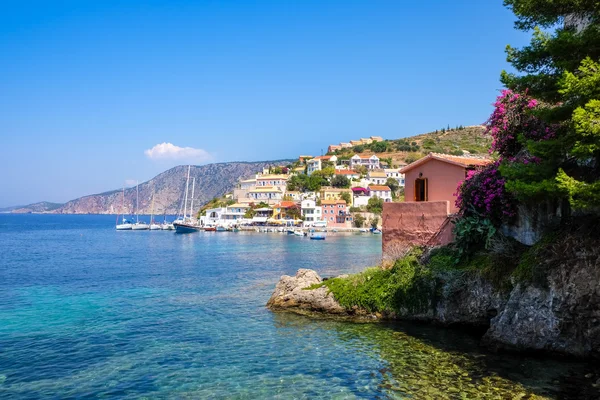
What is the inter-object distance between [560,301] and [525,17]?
7.82 m

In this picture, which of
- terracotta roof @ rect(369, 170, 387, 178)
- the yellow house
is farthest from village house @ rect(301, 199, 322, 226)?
terracotta roof @ rect(369, 170, 387, 178)

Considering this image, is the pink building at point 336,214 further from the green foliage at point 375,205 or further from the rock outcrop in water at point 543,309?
the rock outcrop in water at point 543,309

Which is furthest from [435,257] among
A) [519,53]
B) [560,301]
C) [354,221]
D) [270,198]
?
[270,198]

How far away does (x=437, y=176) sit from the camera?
A: 2264 centimetres

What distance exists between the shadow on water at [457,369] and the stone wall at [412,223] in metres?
5.10

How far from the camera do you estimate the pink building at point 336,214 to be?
10938 cm

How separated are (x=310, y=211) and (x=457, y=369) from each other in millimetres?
100684

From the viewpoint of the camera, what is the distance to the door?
23297 millimetres

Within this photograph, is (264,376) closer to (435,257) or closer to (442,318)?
(442,318)

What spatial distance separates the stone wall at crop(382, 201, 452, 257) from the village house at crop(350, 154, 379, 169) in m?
129

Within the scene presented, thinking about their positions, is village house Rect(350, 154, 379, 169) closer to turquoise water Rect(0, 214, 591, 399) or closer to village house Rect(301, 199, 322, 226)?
village house Rect(301, 199, 322, 226)

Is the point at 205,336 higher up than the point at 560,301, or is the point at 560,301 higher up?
the point at 560,301

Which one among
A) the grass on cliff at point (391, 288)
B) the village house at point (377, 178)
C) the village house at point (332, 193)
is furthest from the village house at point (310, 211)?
the grass on cliff at point (391, 288)

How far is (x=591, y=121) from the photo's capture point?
10070 mm
